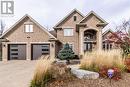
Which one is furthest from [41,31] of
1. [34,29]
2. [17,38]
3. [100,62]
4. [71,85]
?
[71,85]

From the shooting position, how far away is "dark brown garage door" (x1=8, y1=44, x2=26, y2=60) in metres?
40.6

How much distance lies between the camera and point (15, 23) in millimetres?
40625

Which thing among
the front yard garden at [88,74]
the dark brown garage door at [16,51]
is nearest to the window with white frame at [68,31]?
the dark brown garage door at [16,51]

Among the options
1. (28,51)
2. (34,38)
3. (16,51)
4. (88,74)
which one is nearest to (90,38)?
(34,38)

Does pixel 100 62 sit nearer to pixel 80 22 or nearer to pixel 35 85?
pixel 35 85

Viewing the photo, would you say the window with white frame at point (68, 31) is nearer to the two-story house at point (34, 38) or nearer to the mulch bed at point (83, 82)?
the two-story house at point (34, 38)

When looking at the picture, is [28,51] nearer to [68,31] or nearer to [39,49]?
[39,49]

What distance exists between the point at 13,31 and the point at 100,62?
28045mm

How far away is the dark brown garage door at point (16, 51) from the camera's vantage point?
40.6m

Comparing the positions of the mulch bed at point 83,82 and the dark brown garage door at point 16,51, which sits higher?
the dark brown garage door at point 16,51

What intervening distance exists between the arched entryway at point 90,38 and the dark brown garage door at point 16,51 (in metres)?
9.38

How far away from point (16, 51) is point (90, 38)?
11.5 m

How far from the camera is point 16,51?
40.5 meters

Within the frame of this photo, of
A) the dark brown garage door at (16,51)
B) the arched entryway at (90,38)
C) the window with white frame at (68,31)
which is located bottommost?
the dark brown garage door at (16,51)
